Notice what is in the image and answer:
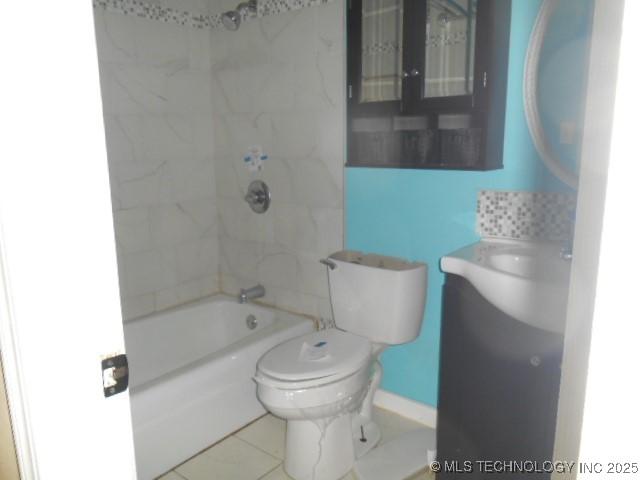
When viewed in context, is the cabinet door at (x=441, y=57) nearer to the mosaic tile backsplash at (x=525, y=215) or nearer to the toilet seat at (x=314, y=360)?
the mosaic tile backsplash at (x=525, y=215)

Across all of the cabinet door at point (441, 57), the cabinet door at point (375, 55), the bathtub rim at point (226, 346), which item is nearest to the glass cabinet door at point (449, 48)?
the cabinet door at point (441, 57)

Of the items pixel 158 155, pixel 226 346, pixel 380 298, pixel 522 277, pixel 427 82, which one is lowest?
pixel 226 346

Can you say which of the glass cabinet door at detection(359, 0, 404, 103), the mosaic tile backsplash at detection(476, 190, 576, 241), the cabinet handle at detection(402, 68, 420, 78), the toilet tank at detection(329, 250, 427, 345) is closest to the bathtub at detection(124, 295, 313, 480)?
the toilet tank at detection(329, 250, 427, 345)

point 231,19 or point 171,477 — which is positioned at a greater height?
point 231,19

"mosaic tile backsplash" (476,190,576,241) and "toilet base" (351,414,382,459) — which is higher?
"mosaic tile backsplash" (476,190,576,241)

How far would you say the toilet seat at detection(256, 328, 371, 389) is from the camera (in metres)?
1.77

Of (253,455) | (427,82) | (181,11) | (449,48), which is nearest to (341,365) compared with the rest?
(253,455)

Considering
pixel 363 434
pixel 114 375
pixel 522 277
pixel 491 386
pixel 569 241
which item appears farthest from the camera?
pixel 363 434

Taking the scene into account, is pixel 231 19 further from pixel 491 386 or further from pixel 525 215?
pixel 491 386

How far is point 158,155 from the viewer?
2619mm

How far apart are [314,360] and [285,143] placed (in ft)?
3.86

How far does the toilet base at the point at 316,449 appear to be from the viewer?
1.88 m

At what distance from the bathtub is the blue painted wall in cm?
60

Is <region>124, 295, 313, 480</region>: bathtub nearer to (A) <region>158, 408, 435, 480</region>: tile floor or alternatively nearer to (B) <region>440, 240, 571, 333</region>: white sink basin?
(A) <region>158, 408, 435, 480</region>: tile floor
